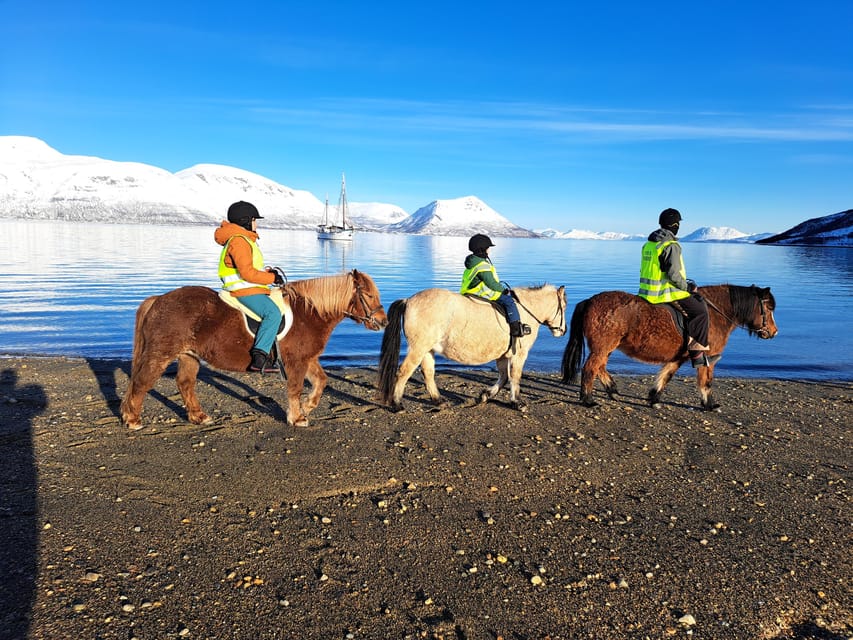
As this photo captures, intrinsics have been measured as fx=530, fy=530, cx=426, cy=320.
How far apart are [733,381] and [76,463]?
11.8m

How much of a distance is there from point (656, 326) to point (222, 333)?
6.51 m

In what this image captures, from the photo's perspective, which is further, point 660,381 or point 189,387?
point 660,381

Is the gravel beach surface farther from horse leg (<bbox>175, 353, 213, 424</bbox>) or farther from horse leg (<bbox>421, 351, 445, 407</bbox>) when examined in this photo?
horse leg (<bbox>421, 351, 445, 407</bbox>)

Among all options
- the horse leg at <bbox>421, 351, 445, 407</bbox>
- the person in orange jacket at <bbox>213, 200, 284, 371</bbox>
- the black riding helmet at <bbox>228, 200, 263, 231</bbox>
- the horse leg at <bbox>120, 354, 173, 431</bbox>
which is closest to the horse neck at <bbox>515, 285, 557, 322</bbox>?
the horse leg at <bbox>421, 351, 445, 407</bbox>

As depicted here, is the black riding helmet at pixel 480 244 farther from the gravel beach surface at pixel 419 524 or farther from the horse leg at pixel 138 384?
the horse leg at pixel 138 384

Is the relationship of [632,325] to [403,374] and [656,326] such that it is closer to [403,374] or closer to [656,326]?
[656,326]

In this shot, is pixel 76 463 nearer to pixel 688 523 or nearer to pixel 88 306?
pixel 688 523

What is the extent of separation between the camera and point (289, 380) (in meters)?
7.09

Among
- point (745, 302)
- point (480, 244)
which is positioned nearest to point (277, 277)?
point (480, 244)

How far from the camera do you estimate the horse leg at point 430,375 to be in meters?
8.44

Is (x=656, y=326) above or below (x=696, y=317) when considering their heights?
below

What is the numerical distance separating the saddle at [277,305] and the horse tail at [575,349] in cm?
476

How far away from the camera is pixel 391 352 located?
8.15 m

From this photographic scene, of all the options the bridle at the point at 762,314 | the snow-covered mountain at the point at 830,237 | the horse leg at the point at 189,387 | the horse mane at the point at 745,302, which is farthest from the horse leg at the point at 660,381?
the snow-covered mountain at the point at 830,237
